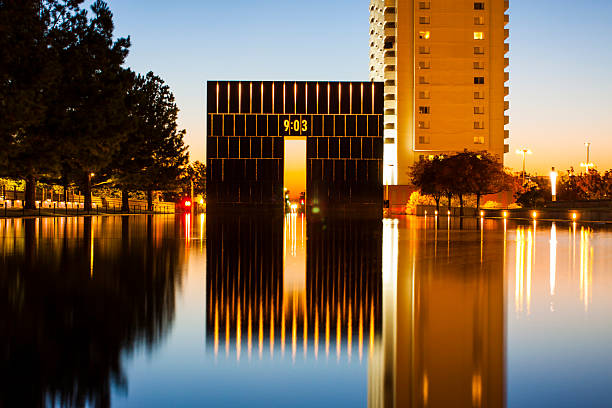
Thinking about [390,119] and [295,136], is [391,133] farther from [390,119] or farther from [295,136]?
[295,136]

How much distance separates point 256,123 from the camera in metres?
96.3

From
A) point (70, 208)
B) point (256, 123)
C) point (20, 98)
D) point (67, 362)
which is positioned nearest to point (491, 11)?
point (256, 123)

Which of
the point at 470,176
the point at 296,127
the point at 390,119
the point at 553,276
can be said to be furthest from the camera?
the point at 390,119

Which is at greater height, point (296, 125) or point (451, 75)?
point (451, 75)

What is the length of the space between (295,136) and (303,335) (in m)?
89.5

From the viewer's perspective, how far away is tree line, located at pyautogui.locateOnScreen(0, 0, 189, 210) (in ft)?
127

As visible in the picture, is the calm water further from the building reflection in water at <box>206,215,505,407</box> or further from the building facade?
the building facade

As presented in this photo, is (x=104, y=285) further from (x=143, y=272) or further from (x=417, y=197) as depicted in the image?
(x=417, y=197)

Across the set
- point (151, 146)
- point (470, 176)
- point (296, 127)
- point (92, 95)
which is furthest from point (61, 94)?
point (296, 127)

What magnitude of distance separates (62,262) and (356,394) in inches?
456

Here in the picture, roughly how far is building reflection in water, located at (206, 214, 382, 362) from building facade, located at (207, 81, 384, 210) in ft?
256

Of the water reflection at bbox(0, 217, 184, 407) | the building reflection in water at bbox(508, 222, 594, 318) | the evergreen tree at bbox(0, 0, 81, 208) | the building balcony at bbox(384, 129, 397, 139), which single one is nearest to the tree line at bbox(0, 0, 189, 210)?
the evergreen tree at bbox(0, 0, 81, 208)

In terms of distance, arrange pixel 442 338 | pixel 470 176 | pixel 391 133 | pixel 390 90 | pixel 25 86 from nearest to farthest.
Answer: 1. pixel 442 338
2. pixel 25 86
3. pixel 470 176
4. pixel 391 133
5. pixel 390 90

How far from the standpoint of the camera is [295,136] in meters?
96.5
